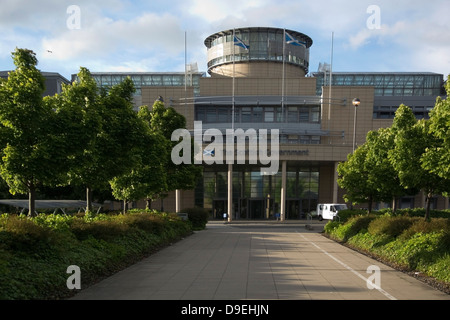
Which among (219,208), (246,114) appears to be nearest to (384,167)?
(246,114)

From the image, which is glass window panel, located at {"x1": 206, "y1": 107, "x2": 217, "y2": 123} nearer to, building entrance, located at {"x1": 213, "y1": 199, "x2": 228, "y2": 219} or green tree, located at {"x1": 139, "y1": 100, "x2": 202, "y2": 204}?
building entrance, located at {"x1": 213, "y1": 199, "x2": 228, "y2": 219}

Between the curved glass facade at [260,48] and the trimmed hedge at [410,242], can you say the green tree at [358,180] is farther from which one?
the curved glass facade at [260,48]

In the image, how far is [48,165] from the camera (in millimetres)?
10398

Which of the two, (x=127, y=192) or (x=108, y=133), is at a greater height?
(x=108, y=133)

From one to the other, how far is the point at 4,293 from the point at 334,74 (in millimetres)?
65066

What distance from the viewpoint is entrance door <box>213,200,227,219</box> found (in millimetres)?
45938

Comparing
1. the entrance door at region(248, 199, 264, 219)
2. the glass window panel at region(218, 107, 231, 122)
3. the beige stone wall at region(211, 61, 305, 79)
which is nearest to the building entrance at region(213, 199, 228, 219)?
the entrance door at region(248, 199, 264, 219)

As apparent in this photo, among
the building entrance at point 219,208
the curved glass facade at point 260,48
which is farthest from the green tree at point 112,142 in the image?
the curved glass facade at point 260,48

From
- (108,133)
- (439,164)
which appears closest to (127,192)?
(108,133)

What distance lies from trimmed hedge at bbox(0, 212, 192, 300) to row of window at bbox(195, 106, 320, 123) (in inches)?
1300

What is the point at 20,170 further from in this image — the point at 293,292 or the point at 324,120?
the point at 324,120

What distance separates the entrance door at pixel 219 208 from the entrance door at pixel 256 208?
3.18 meters

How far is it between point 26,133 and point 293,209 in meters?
39.0
